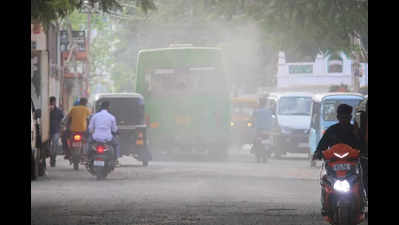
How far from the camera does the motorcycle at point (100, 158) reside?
77.0 feet

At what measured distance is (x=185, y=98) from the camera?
3422 cm

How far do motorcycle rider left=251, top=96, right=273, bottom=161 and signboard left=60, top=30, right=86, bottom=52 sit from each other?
3093 cm

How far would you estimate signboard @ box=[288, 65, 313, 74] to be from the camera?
8512 centimetres

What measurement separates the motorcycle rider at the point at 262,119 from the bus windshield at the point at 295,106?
414 centimetres

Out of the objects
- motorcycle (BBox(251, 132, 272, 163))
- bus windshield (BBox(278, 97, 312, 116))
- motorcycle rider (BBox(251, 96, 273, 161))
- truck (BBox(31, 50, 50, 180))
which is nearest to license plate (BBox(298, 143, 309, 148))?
bus windshield (BBox(278, 97, 312, 116))

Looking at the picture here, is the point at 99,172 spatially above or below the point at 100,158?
below

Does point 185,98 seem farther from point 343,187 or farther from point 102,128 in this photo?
point 343,187

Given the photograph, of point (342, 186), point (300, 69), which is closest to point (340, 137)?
point (342, 186)

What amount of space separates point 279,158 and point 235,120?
33.0 ft

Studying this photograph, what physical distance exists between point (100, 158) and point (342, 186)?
11.2 metres

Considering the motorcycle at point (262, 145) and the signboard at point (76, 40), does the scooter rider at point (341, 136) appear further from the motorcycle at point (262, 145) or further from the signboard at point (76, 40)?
the signboard at point (76, 40)

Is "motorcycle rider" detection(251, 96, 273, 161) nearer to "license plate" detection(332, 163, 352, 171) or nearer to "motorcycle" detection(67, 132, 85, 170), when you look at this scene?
"motorcycle" detection(67, 132, 85, 170)
